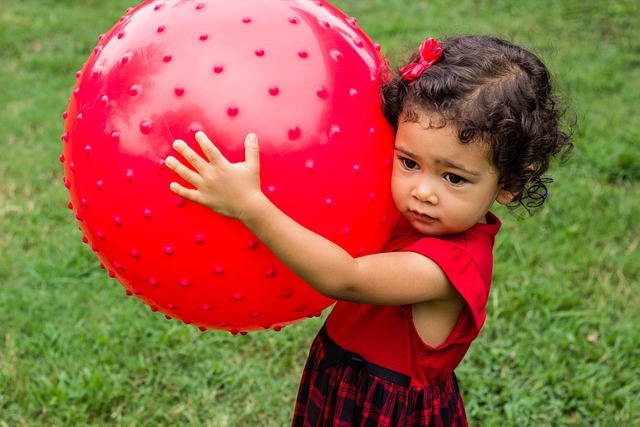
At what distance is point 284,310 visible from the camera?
206cm

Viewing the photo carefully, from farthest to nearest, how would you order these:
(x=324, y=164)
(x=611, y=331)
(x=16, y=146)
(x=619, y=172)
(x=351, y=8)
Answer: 1. (x=351, y=8)
2. (x=16, y=146)
3. (x=619, y=172)
4. (x=611, y=331)
5. (x=324, y=164)

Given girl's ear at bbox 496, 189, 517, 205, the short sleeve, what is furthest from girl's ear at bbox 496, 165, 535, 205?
the short sleeve

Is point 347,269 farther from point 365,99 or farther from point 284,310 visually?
point 365,99

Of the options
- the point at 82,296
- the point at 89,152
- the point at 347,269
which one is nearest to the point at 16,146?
the point at 82,296

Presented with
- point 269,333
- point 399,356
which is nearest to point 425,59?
point 399,356

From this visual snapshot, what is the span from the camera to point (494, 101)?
1.93 meters

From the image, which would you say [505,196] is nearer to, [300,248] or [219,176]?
[300,248]

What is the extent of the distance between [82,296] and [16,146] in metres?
1.97

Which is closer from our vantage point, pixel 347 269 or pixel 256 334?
pixel 347 269

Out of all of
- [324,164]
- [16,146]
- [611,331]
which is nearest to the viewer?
[324,164]

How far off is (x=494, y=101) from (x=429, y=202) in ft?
0.97

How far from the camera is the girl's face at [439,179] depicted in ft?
6.26

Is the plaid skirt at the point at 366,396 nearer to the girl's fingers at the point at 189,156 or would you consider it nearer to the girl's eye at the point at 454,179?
the girl's eye at the point at 454,179

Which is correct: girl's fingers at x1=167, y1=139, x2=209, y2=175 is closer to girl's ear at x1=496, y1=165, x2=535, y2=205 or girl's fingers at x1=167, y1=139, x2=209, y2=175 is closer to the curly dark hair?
the curly dark hair
